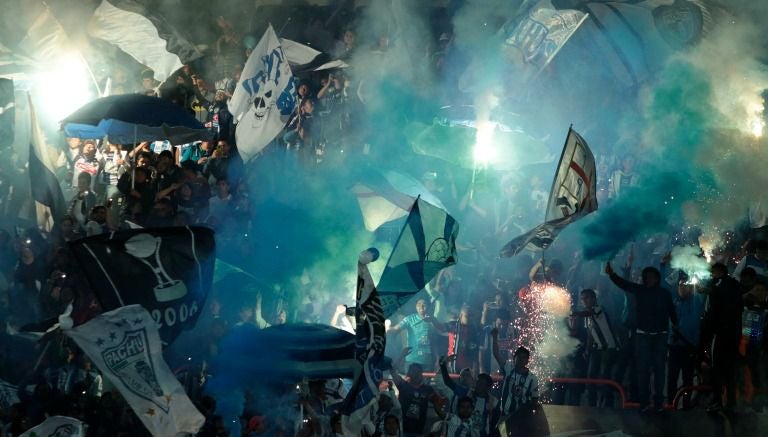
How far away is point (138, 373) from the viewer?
777 centimetres

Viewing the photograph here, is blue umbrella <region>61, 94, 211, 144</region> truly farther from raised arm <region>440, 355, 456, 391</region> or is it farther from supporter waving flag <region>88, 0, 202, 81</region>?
raised arm <region>440, 355, 456, 391</region>

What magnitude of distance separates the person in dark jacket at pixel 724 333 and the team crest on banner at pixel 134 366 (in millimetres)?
4701

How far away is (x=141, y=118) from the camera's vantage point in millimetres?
11562

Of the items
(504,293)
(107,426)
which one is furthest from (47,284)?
(504,293)

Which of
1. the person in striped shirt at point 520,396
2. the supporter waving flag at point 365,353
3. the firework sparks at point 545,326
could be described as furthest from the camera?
the firework sparks at point 545,326

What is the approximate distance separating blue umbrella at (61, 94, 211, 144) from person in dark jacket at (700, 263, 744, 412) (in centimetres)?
634

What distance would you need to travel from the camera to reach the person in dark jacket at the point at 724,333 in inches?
343

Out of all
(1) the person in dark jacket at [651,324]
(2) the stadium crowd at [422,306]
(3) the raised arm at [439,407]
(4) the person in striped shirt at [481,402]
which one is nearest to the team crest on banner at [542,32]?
(2) the stadium crowd at [422,306]

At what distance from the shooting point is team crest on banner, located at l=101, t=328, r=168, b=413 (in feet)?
25.2

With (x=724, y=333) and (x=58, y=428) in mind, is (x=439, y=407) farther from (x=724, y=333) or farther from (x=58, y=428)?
(x=58, y=428)

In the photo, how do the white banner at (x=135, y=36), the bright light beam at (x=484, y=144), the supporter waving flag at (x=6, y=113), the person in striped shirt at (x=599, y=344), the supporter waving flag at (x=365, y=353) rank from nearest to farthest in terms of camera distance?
the supporter waving flag at (x=365, y=353), the person in striped shirt at (x=599, y=344), the supporter waving flag at (x=6, y=113), the bright light beam at (x=484, y=144), the white banner at (x=135, y=36)

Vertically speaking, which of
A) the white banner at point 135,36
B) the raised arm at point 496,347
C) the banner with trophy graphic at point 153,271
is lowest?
the raised arm at point 496,347

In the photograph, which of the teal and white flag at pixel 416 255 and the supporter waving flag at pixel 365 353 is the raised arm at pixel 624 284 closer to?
the teal and white flag at pixel 416 255

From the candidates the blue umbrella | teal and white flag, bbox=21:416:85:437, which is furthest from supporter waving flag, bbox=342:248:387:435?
the blue umbrella
